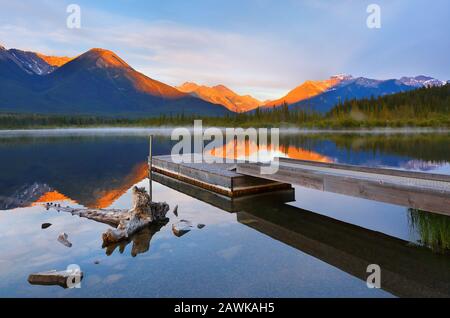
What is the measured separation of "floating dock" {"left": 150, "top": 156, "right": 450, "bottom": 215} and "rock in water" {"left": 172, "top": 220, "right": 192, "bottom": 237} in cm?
388

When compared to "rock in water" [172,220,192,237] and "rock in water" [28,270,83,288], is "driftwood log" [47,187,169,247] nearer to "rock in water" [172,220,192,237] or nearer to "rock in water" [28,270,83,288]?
"rock in water" [172,220,192,237]

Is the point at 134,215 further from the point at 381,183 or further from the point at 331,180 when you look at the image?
the point at 381,183

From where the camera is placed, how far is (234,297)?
6133mm

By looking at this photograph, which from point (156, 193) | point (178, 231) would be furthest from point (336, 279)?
point (156, 193)

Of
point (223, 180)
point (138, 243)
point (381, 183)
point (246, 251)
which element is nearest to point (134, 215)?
point (138, 243)

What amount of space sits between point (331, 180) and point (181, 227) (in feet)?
15.4

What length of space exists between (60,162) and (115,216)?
2104 centimetres

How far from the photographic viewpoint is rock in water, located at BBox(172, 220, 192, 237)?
9.90 m

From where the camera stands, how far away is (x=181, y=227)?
1029 cm

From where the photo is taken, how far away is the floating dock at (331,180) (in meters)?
7.55

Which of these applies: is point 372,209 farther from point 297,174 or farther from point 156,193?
point 156,193

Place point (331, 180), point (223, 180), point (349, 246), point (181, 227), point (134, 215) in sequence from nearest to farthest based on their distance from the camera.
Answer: point (349, 246) < point (331, 180) < point (181, 227) < point (134, 215) < point (223, 180)

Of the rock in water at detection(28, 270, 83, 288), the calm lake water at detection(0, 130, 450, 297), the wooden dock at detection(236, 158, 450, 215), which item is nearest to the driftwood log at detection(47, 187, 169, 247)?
the calm lake water at detection(0, 130, 450, 297)

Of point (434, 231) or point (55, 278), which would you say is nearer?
point (55, 278)
